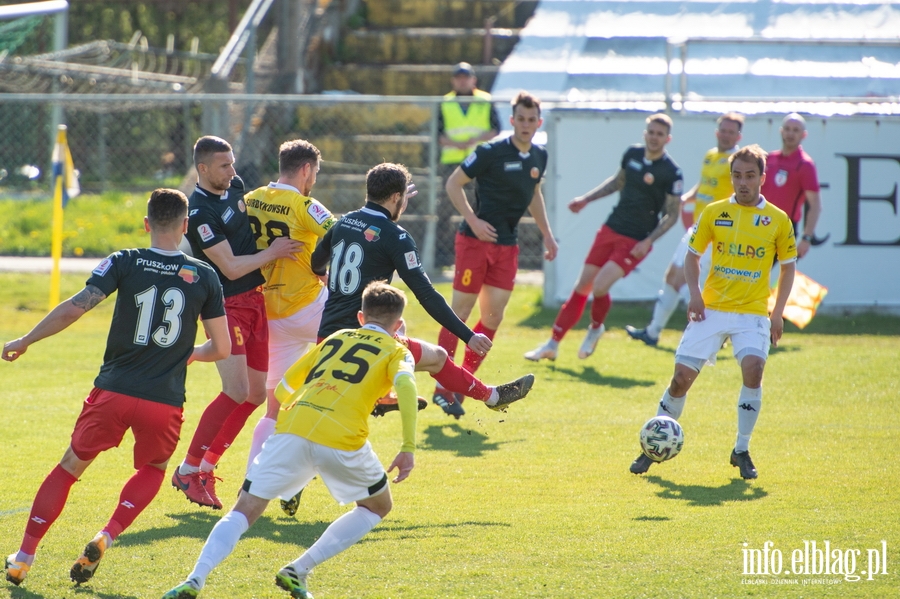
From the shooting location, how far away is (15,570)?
15.2ft

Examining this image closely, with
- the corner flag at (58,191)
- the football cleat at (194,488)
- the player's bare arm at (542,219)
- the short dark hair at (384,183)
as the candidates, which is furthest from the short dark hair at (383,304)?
the corner flag at (58,191)

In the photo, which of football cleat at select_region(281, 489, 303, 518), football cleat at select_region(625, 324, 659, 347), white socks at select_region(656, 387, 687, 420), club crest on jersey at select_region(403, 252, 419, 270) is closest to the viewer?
club crest on jersey at select_region(403, 252, 419, 270)

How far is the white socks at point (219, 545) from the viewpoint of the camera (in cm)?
429

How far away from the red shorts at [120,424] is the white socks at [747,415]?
3.72 meters

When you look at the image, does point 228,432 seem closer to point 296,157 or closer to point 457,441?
point 296,157

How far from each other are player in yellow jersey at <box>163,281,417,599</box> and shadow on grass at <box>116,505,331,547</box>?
37.0 inches

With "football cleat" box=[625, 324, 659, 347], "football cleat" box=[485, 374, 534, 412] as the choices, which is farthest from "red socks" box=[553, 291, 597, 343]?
"football cleat" box=[485, 374, 534, 412]

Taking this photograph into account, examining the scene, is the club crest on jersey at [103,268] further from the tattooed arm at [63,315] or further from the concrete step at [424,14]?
the concrete step at [424,14]

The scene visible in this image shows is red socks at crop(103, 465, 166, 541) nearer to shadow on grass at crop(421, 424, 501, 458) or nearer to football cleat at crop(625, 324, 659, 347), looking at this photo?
shadow on grass at crop(421, 424, 501, 458)

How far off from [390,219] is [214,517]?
6.61 feet

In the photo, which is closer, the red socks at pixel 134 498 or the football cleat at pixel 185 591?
the football cleat at pixel 185 591

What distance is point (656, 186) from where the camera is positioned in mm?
10305

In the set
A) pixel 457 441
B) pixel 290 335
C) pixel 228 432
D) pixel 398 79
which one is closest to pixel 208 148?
pixel 290 335

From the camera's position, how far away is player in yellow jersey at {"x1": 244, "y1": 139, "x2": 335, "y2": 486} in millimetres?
6367
